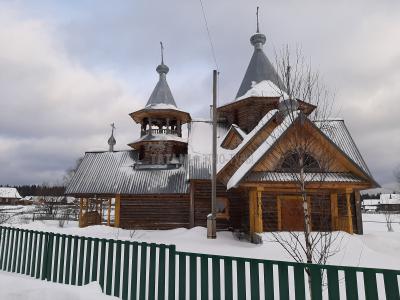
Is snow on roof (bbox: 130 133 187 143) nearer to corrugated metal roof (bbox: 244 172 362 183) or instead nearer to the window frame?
the window frame

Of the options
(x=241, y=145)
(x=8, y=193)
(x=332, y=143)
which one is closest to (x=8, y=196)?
(x=8, y=193)

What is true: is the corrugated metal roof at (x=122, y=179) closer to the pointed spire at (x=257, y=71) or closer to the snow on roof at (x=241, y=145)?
the snow on roof at (x=241, y=145)

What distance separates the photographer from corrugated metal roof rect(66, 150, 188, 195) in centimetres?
1919

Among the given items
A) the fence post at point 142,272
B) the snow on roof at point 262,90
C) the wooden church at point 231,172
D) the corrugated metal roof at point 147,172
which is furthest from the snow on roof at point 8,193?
the fence post at point 142,272

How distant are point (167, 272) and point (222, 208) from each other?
13724 mm

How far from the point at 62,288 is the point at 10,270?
3658 mm

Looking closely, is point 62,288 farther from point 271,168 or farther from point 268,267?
point 271,168

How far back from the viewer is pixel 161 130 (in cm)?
2302

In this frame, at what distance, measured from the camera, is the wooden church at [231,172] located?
13375 millimetres

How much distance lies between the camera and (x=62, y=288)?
4723mm

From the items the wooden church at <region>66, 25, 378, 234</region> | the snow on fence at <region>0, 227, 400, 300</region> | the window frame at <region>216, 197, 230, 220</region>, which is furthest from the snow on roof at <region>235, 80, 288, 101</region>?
the snow on fence at <region>0, 227, 400, 300</region>

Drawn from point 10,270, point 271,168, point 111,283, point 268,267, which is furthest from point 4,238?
point 271,168

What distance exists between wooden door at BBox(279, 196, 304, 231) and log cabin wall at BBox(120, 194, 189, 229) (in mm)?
6362

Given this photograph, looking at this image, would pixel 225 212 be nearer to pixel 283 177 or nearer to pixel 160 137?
pixel 283 177
